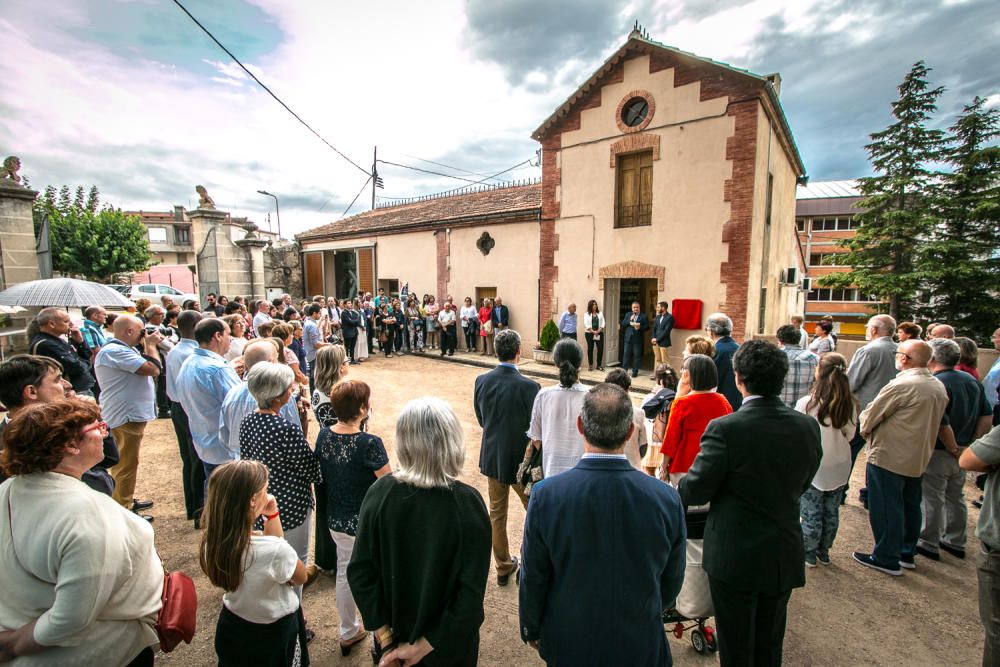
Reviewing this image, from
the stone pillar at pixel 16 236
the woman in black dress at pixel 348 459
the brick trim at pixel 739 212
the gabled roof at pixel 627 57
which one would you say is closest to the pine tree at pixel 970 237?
the gabled roof at pixel 627 57

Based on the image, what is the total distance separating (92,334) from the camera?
5.90m

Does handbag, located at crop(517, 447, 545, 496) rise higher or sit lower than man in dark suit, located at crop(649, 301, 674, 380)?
Answer: lower

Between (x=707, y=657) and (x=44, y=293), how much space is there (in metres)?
8.64

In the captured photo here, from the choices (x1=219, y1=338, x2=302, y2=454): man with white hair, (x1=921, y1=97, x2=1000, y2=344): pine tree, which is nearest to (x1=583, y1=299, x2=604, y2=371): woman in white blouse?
(x1=219, y1=338, x2=302, y2=454): man with white hair

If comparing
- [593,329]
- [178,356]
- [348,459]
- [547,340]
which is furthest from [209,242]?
[348,459]

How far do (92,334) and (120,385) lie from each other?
2.88 metres

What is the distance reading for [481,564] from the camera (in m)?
1.62

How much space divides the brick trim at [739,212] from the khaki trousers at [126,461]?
31.5 feet

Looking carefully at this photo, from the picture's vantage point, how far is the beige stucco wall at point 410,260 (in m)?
14.8

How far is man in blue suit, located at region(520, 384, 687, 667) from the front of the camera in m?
1.49

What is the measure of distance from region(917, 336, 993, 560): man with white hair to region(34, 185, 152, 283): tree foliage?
97.5 ft

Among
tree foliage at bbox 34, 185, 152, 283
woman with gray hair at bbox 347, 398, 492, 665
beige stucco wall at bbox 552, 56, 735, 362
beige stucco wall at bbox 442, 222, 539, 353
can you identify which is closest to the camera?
woman with gray hair at bbox 347, 398, 492, 665

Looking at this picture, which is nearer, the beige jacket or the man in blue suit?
the man in blue suit

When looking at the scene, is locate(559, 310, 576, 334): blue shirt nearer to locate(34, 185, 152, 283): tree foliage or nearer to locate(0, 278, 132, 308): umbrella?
locate(0, 278, 132, 308): umbrella
